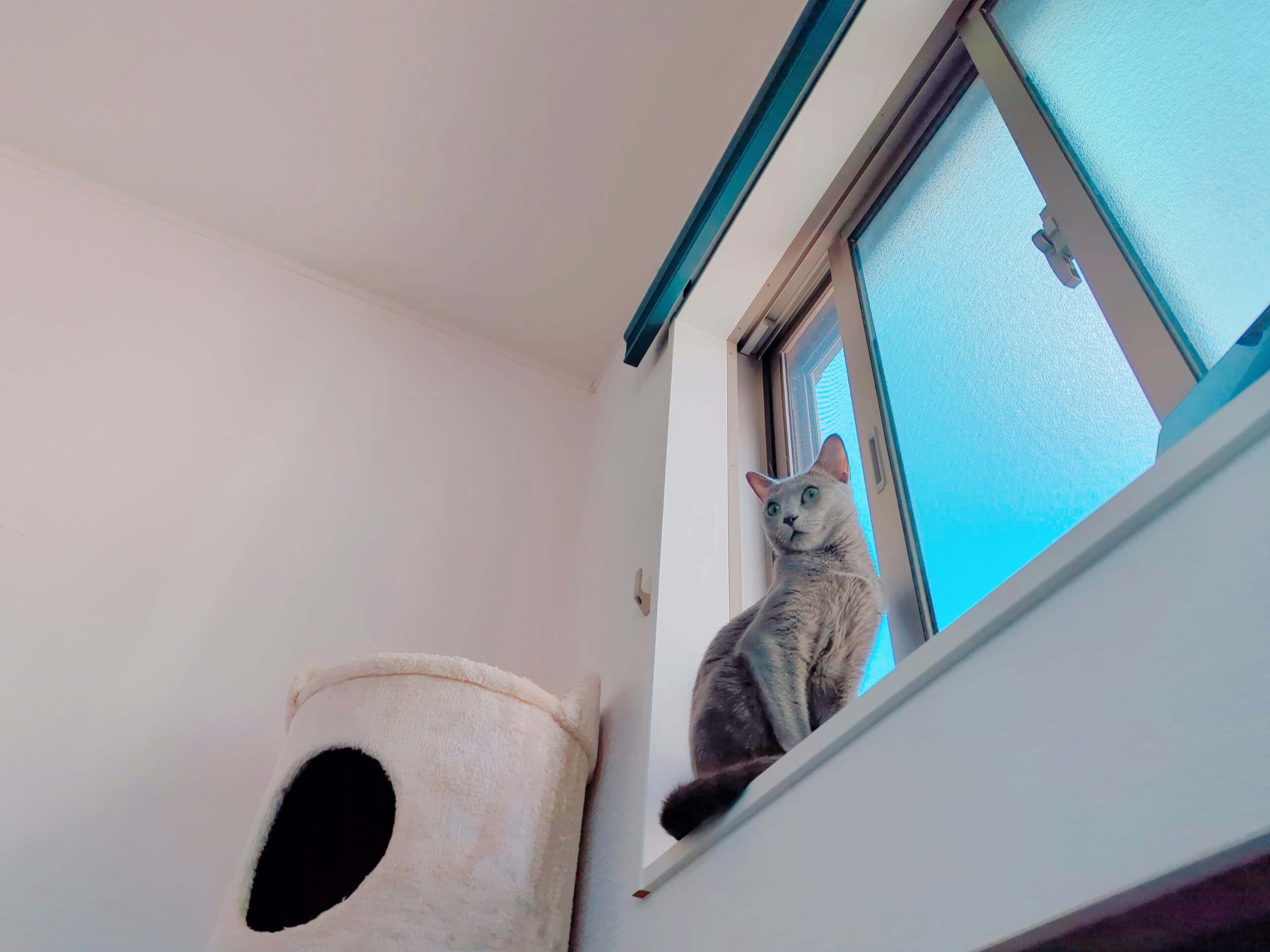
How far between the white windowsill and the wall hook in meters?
0.50

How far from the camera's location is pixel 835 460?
1.12 metres

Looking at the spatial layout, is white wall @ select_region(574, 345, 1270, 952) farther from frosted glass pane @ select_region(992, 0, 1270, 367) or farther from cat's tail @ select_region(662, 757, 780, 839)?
frosted glass pane @ select_region(992, 0, 1270, 367)

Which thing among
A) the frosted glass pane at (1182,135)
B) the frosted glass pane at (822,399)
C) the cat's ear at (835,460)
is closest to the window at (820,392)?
the frosted glass pane at (822,399)

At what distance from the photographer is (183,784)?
4.45 ft

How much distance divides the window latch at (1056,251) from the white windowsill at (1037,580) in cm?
57

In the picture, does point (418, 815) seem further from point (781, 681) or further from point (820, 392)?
point (820, 392)

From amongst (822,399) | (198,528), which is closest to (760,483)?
(822,399)

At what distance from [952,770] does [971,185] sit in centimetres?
102

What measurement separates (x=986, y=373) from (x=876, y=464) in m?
0.20

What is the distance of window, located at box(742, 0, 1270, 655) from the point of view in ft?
2.67

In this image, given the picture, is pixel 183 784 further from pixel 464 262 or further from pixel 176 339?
pixel 464 262

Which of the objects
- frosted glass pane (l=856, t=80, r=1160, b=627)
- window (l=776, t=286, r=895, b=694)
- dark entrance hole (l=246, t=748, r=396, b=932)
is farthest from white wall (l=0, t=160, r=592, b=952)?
frosted glass pane (l=856, t=80, r=1160, b=627)

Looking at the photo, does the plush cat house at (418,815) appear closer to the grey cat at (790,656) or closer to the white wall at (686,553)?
the white wall at (686,553)

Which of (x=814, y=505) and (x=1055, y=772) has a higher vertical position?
(x=814, y=505)
